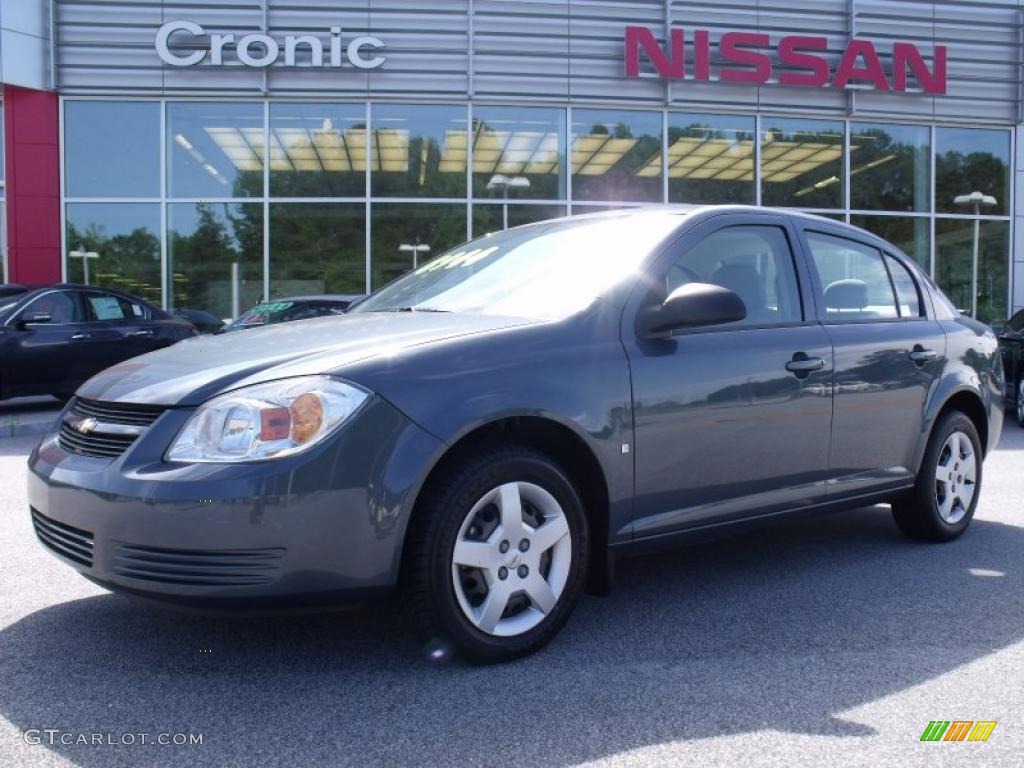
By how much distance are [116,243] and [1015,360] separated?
527 inches

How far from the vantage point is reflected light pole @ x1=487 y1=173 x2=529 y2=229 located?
16.6 metres

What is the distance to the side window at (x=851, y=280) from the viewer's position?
14.5 feet

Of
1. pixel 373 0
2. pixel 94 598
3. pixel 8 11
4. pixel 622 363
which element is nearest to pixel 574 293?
pixel 622 363

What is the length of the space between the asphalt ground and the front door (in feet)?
1.50

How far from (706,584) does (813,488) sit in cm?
61

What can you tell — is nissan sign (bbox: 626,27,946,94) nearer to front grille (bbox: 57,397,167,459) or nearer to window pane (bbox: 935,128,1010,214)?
window pane (bbox: 935,128,1010,214)

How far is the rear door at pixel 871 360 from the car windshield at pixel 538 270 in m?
0.97

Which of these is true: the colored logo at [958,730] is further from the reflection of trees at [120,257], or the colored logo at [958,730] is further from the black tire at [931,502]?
the reflection of trees at [120,257]

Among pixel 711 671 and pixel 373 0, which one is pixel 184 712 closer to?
pixel 711 671

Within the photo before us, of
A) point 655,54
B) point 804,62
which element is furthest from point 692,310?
point 804,62

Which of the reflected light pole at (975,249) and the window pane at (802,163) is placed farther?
the reflected light pole at (975,249)

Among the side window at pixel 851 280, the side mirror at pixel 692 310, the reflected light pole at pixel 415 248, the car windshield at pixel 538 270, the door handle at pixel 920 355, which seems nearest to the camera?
the side mirror at pixel 692 310

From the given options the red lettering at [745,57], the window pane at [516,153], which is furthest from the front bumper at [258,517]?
the red lettering at [745,57]

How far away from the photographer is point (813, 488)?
4.16 meters
